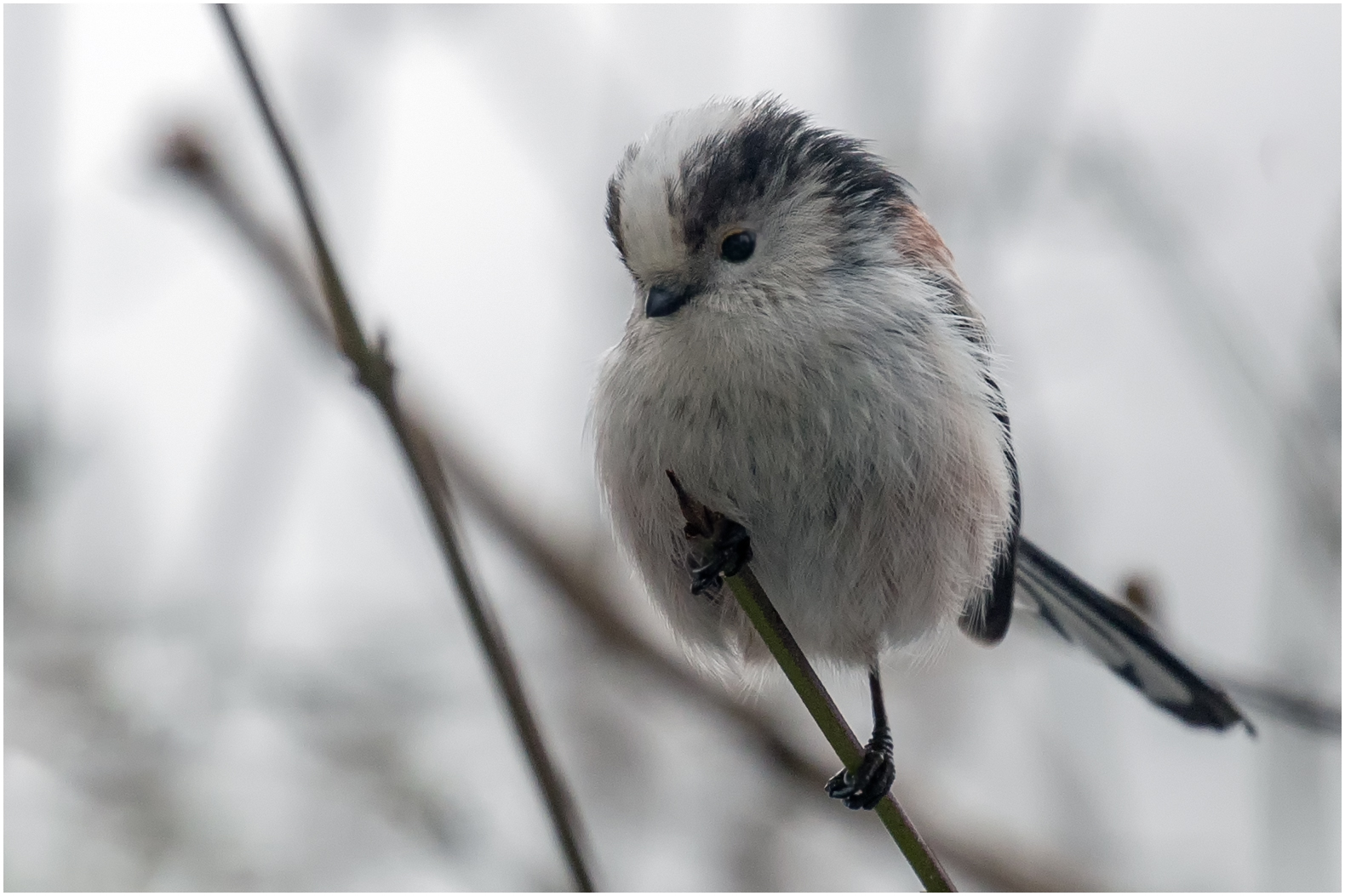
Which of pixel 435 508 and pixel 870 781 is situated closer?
pixel 435 508

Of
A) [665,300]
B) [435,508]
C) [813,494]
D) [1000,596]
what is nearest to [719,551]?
[813,494]

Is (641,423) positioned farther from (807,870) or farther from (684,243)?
(807,870)

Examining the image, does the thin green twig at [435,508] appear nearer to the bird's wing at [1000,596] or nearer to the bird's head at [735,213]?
the bird's head at [735,213]

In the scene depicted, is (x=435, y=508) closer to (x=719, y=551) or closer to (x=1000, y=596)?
(x=719, y=551)

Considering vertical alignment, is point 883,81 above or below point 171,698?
above

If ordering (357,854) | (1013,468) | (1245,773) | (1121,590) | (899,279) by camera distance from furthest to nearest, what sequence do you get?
(1245,773)
(357,854)
(1013,468)
(1121,590)
(899,279)

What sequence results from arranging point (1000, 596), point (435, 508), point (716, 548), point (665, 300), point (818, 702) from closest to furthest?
point (435, 508) < point (818, 702) < point (716, 548) < point (665, 300) < point (1000, 596)

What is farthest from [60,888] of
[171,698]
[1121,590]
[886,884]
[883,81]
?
[883,81]

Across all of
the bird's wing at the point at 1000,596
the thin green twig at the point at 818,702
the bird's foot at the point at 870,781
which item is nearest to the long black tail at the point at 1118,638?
the bird's wing at the point at 1000,596
